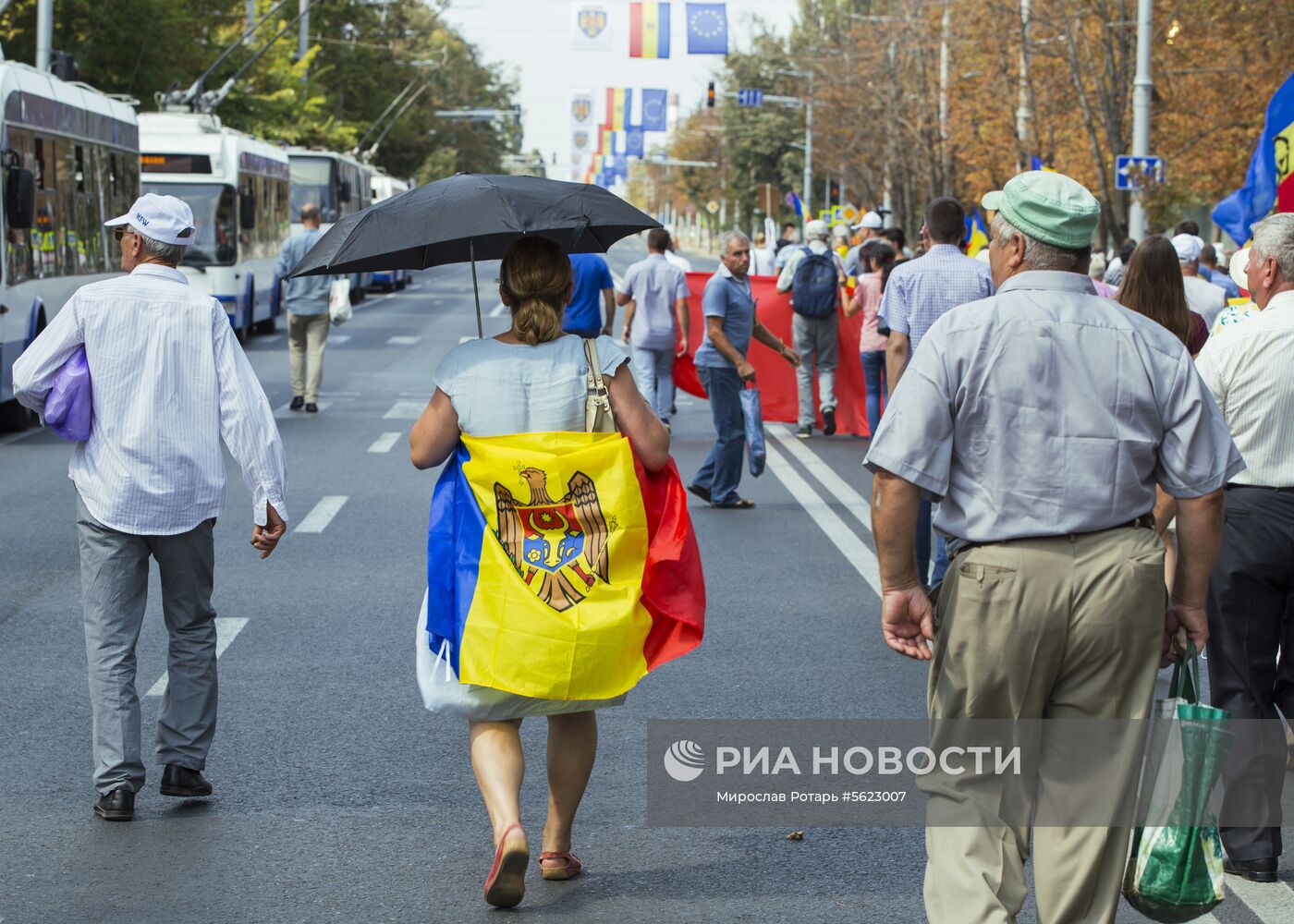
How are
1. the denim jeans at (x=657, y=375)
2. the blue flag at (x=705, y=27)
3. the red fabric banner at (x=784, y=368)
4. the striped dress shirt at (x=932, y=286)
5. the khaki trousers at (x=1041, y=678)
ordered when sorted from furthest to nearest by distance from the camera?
the blue flag at (x=705, y=27) < the red fabric banner at (x=784, y=368) < the denim jeans at (x=657, y=375) < the striped dress shirt at (x=932, y=286) < the khaki trousers at (x=1041, y=678)

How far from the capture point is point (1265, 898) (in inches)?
194

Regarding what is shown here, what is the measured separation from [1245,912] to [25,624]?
556 cm

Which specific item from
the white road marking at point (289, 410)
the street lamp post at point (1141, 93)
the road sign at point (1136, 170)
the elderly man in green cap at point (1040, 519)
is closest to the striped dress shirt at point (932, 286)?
the elderly man in green cap at point (1040, 519)

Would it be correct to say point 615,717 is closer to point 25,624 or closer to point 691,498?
point 25,624

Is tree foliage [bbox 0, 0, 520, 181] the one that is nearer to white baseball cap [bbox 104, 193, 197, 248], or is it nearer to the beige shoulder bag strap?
white baseball cap [bbox 104, 193, 197, 248]

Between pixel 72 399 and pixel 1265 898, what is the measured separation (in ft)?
11.4

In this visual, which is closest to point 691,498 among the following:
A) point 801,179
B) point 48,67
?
point 48,67

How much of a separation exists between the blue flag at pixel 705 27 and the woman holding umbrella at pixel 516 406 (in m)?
41.2

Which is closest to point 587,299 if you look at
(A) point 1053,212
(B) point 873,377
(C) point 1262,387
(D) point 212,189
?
(B) point 873,377

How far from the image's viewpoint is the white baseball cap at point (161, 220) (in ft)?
18.6

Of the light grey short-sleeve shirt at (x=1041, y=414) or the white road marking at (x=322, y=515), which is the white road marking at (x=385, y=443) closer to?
the white road marking at (x=322, y=515)

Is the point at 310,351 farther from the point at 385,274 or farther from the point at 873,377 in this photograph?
the point at 385,274

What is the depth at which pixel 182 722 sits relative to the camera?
5742 millimetres

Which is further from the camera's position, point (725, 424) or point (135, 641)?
point (725, 424)
